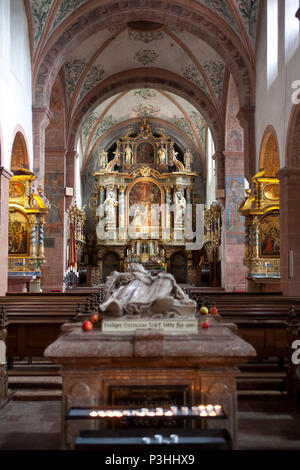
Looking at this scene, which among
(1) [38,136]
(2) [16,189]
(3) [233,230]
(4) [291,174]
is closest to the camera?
(4) [291,174]

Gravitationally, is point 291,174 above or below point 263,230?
above

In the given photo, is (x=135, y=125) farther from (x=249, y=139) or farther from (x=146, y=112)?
(x=249, y=139)

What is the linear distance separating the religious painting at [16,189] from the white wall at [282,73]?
6459mm

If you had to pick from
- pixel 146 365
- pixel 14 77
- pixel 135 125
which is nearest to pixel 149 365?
pixel 146 365

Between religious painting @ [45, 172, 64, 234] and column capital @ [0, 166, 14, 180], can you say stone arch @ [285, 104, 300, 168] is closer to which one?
column capital @ [0, 166, 14, 180]

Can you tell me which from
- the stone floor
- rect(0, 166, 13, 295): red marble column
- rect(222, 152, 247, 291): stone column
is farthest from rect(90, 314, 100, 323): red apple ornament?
rect(222, 152, 247, 291): stone column

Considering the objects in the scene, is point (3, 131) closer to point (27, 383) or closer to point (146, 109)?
point (27, 383)

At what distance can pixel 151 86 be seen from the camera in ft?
63.2

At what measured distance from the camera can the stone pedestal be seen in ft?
10.8

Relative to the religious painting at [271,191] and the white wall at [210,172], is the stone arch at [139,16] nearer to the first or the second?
the religious painting at [271,191]

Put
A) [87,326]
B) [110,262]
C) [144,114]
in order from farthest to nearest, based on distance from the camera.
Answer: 1. [110,262]
2. [144,114]
3. [87,326]

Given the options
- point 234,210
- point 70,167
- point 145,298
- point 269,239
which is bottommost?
point 145,298

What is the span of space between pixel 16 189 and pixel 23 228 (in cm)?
104

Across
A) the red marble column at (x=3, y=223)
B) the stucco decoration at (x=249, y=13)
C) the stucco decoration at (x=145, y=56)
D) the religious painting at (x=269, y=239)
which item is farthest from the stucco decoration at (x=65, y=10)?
the religious painting at (x=269, y=239)
